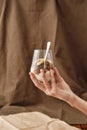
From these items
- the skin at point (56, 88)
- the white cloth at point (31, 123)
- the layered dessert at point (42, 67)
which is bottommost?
the white cloth at point (31, 123)

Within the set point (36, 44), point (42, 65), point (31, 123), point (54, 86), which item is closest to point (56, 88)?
point (54, 86)

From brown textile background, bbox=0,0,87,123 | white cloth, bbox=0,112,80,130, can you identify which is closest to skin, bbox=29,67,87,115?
white cloth, bbox=0,112,80,130

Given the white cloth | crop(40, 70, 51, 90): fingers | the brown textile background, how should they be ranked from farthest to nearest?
1. the brown textile background
2. the white cloth
3. crop(40, 70, 51, 90): fingers

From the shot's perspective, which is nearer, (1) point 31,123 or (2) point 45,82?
(2) point 45,82

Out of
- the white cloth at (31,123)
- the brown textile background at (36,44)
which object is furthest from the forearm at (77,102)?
the brown textile background at (36,44)

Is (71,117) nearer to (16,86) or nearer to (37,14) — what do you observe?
(16,86)

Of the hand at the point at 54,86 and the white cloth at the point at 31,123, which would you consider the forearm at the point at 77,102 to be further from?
the white cloth at the point at 31,123

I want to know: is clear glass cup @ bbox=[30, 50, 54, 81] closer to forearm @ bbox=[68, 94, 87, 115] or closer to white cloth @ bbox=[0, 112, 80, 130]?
forearm @ bbox=[68, 94, 87, 115]

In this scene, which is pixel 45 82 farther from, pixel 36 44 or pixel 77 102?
pixel 36 44
